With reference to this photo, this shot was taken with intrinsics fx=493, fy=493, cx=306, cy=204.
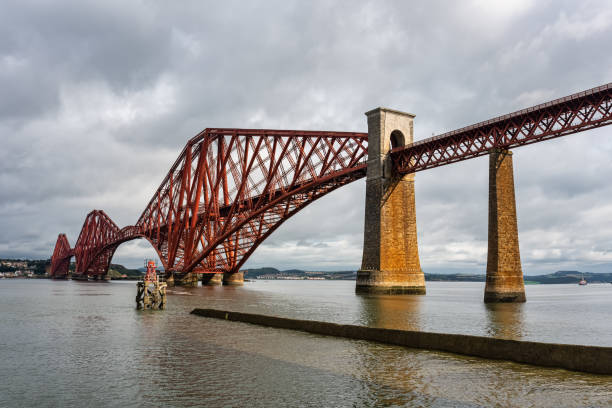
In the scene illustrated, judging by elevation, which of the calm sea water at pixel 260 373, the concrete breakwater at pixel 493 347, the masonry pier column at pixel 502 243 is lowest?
the calm sea water at pixel 260 373

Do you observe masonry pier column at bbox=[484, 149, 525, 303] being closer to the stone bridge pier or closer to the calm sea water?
the stone bridge pier

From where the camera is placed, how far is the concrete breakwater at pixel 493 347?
1120cm

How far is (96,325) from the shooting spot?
73.6 ft

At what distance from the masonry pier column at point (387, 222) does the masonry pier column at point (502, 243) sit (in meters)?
10.8

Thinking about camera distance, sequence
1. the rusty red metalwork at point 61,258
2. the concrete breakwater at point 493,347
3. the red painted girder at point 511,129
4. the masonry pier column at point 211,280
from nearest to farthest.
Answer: the concrete breakwater at point 493,347 → the red painted girder at point 511,129 → the masonry pier column at point 211,280 → the rusty red metalwork at point 61,258

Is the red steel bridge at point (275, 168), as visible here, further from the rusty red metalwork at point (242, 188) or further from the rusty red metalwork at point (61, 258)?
the rusty red metalwork at point (61, 258)

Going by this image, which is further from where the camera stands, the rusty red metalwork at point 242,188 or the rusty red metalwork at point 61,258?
the rusty red metalwork at point 61,258

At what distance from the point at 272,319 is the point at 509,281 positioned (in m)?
20.3

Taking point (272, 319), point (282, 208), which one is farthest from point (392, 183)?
point (272, 319)

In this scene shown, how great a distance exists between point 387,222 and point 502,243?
1271cm

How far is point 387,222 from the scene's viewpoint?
44.6m

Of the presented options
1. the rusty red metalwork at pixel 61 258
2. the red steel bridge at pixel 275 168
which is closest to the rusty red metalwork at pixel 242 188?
the red steel bridge at pixel 275 168

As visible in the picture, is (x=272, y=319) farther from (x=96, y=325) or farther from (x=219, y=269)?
(x=219, y=269)

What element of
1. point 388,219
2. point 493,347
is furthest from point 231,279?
point 493,347
